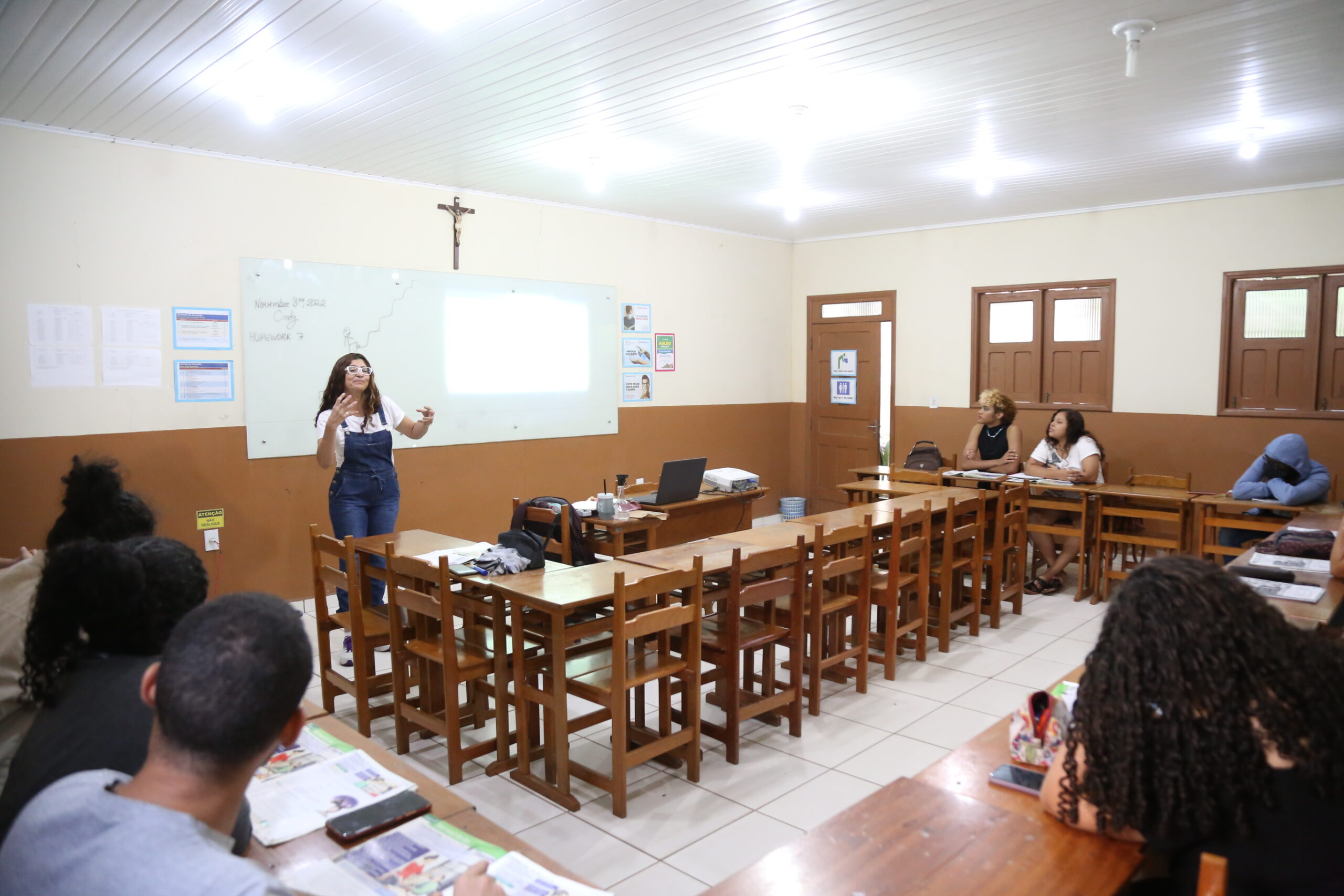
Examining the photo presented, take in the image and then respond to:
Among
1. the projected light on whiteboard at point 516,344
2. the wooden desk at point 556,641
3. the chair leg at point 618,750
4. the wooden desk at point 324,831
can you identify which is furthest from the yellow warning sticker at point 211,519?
the wooden desk at point 324,831

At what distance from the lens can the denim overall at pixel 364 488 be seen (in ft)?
14.3

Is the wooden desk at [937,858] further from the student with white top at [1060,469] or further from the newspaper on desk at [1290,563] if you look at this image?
the student with white top at [1060,469]

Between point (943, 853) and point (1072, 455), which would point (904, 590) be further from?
point (943, 853)

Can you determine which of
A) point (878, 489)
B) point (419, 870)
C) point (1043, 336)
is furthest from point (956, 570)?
point (419, 870)

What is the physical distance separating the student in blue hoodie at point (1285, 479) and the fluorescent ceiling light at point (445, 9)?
4872 millimetres

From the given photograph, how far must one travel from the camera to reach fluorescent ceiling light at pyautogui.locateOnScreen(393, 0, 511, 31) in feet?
9.71

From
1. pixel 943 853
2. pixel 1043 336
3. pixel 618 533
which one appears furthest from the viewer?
pixel 1043 336

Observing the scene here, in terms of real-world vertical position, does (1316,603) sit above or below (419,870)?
above

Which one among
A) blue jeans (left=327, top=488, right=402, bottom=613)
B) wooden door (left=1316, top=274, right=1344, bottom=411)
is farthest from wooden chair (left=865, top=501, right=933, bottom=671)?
wooden door (left=1316, top=274, right=1344, bottom=411)

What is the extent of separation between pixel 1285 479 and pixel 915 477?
2236 millimetres

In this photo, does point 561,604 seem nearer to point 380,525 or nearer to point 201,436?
point 380,525

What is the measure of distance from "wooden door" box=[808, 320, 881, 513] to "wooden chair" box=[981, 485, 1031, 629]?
2524mm

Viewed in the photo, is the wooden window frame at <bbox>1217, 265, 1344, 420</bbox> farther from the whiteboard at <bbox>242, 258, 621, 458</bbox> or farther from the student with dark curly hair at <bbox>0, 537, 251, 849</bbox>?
the student with dark curly hair at <bbox>0, 537, 251, 849</bbox>

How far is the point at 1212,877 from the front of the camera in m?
1.24
